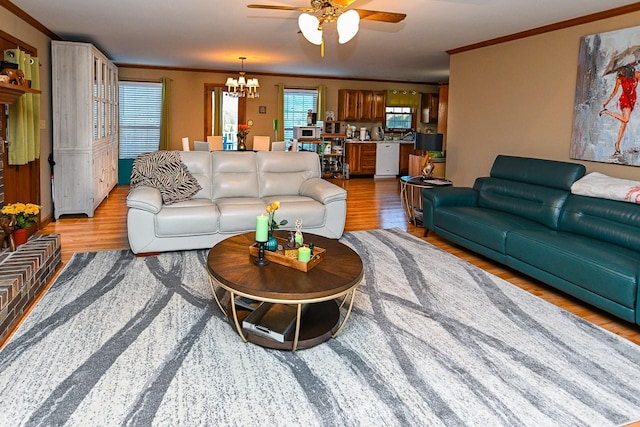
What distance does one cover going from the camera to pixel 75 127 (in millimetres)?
→ 5988

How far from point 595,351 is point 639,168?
6.94 feet

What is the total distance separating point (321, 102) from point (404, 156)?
2.49 m

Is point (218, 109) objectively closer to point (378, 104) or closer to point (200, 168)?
point (378, 104)

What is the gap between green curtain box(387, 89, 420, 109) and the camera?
38.6ft

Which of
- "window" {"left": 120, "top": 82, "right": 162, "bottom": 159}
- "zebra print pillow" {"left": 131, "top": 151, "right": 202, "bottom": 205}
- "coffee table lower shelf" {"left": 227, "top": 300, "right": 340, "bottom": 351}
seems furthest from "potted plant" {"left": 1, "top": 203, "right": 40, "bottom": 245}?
"window" {"left": 120, "top": 82, "right": 162, "bottom": 159}

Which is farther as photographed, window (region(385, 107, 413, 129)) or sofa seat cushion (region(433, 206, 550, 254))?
window (region(385, 107, 413, 129))

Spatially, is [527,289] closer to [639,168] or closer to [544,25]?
[639,168]

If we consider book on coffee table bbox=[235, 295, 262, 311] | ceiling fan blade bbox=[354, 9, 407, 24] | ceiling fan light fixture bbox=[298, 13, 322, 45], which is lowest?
book on coffee table bbox=[235, 295, 262, 311]

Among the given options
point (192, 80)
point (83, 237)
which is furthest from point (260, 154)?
A: point (192, 80)

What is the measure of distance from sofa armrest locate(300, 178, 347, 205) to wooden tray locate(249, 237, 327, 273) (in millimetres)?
1907

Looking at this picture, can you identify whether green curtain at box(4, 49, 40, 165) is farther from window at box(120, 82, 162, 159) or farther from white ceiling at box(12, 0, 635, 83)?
window at box(120, 82, 162, 159)

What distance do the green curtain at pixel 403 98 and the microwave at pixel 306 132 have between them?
222 cm

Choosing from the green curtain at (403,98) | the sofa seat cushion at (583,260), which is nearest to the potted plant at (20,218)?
the sofa seat cushion at (583,260)

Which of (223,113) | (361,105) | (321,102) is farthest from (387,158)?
(223,113)
